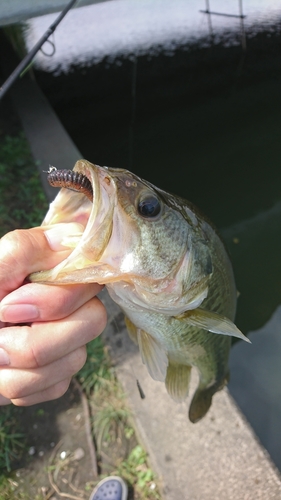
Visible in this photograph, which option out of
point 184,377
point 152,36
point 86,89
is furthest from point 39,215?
point 152,36

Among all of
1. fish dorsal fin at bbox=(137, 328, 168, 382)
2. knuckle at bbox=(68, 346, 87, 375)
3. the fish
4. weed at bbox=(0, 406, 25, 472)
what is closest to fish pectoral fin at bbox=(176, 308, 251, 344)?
the fish

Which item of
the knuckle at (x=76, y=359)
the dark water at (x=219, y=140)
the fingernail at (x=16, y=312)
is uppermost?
the fingernail at (x=16, y=312)

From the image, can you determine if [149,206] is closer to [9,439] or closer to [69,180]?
[69,180]

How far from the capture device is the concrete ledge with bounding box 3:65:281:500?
193 cm

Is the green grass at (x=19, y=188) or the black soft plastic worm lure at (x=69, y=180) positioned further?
the green grass at (x=19, y=188)

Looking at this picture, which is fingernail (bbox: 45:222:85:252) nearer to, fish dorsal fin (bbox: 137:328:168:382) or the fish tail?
fish dorsal fin (bbox: 137:328:168:382)

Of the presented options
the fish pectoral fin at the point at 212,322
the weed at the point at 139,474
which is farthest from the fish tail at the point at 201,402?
the fish pectoral fin at the point at 212,322

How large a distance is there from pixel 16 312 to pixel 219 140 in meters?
5.57

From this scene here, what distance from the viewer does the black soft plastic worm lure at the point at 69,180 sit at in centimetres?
90

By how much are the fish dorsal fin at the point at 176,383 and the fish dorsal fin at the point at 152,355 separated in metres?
0.22

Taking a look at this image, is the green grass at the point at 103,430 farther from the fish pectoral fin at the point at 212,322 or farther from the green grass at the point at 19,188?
the green grass at the point at 19,188

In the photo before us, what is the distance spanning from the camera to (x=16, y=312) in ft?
3.28

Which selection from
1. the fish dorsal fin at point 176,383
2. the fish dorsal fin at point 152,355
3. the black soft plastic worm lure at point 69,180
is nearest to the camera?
the black soft plastic worm lure at point 69,180

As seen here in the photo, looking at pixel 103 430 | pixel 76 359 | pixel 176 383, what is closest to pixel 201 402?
pixel 176 383
